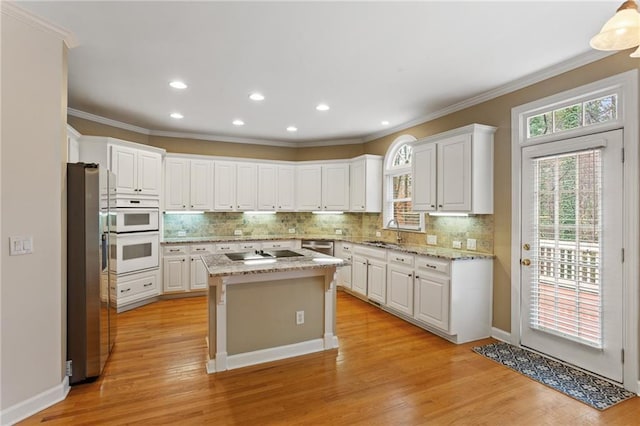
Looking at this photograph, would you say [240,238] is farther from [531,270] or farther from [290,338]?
[531,270]

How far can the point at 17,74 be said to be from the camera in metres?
2.26

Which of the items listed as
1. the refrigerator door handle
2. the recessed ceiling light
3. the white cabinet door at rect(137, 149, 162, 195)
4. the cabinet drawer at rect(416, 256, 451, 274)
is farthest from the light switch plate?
the cabinet drawer at rect(416, 256, 451, 274)

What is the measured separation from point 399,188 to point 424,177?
117cm

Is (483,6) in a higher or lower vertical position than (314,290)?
higher

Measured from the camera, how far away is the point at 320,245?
5883mm

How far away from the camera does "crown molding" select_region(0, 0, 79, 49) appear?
86.5 inches

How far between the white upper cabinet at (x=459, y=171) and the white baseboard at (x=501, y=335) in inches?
52.8

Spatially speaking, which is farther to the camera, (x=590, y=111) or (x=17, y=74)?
(x=590, y=111)

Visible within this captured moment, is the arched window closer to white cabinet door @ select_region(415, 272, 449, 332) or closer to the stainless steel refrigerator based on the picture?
white cabinet door @ select_region(415, 272, 449, 332)

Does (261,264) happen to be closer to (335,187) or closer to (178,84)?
(178,84)

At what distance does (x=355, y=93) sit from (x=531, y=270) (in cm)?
272

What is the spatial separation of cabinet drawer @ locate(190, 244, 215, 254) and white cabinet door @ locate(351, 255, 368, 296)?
2381 mm

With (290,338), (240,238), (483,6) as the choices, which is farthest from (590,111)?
(240,238)

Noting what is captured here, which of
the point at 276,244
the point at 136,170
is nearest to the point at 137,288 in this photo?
the point at 136,170
